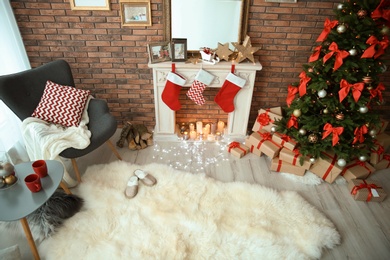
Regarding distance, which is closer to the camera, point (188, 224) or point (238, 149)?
point (188, 224)

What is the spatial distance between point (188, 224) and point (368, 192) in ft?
4.96

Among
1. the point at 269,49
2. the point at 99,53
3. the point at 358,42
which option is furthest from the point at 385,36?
the point at 99,53

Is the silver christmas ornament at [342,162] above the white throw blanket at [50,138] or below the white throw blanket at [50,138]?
below

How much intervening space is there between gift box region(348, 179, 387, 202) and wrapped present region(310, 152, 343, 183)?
0.58 feet

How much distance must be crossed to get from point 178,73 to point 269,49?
0.95 meters

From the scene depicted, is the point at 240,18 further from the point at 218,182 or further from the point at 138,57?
the point at 218,182

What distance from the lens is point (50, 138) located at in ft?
6.46

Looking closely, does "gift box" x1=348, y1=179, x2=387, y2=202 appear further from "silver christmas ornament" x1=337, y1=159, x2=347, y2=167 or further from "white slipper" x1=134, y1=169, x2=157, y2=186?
"white slipper" x1=134, y1=169, x2=157, y2=186

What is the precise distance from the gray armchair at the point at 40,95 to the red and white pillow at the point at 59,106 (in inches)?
2.8

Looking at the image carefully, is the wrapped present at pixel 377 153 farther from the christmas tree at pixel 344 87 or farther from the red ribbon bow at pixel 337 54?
the red ribbon bow at pixel 337 54

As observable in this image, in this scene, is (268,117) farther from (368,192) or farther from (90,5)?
(90,5)

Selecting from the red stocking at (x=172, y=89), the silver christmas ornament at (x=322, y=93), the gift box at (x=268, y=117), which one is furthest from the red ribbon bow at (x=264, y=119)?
the red stocking at (x=172, y=89)

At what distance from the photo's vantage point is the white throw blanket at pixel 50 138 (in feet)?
6.42

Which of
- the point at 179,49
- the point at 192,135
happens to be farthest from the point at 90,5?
the point at 192,135
